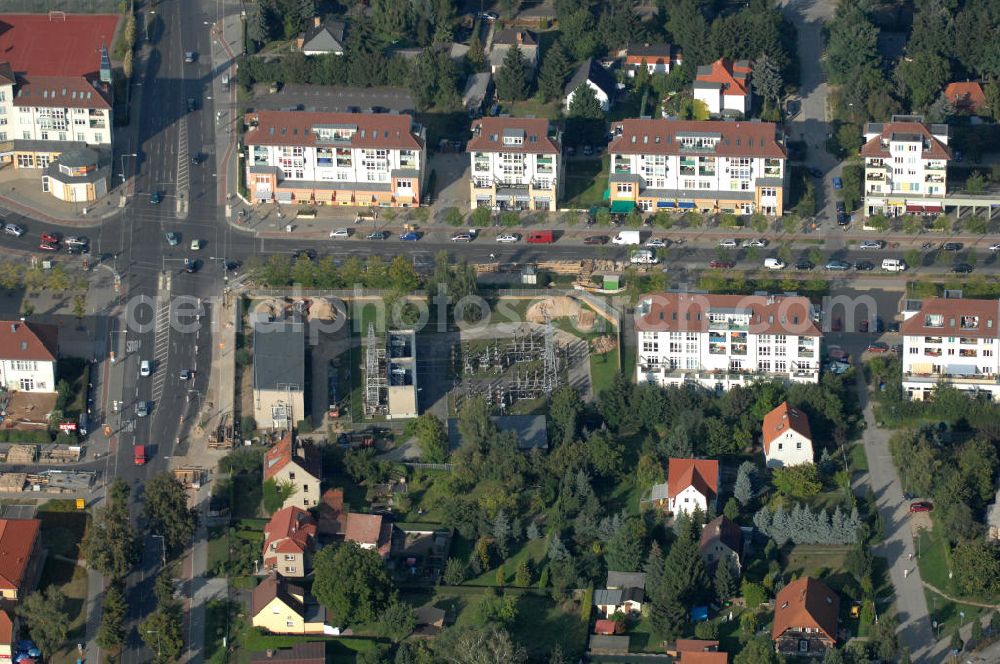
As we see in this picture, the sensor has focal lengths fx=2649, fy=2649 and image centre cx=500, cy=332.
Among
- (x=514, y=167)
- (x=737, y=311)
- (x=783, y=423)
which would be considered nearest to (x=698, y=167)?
(x=514, y=167)

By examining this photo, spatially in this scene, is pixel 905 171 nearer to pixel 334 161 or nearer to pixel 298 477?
pixel 334 161

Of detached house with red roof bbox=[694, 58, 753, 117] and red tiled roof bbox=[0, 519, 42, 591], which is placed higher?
detached house with red roof bbox=[694, 58, 753, 117]

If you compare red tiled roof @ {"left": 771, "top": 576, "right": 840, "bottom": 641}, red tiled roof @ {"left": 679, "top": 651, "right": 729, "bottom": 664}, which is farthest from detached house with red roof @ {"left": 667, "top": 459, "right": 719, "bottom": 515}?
red tiled roof @ {"left": 679, "top": 651, "right": 729, "bottom": 664}

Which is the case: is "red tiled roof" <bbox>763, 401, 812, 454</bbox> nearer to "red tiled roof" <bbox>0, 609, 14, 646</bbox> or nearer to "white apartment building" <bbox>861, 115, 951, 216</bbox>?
"white apartment building" <bbox>861, 115, 951, 216</bbox>

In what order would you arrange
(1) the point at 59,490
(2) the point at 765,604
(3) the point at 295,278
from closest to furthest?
(2) the point at 765,604 < (1) the point at 59,490 < (3) the point at 295,278

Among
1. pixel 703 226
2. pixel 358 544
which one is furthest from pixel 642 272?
pixel 358 544

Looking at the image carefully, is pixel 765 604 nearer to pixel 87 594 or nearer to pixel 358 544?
pixel 358 544

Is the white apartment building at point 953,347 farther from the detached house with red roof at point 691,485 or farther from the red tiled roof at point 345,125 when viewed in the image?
the red tiled roof at point 345,125
